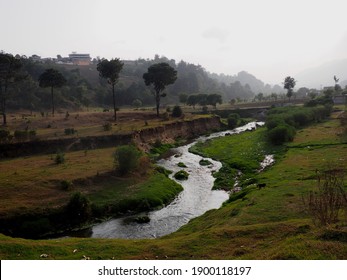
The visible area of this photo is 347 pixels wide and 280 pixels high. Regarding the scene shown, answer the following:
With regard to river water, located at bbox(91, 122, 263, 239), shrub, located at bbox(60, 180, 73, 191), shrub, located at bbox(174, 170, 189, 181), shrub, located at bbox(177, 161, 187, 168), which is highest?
shrub, located at bbox(60, 180, 73, 191)

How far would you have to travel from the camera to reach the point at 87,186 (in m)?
44.8

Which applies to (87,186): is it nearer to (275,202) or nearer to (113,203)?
(113,203)

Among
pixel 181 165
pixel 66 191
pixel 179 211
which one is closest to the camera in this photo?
pixel 179 211

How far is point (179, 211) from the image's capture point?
41.2m

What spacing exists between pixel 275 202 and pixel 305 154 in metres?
29.2

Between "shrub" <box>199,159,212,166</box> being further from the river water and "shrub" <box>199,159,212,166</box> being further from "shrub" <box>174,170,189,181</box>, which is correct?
"shrub" <box>174,170,189,181</box>

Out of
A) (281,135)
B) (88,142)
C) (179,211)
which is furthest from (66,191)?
(281,135)

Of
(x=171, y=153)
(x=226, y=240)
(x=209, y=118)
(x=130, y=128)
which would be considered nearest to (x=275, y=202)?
(x=226, y=240)

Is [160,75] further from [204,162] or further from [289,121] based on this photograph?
[204,162]

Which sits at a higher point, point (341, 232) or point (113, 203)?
point (341, 232)

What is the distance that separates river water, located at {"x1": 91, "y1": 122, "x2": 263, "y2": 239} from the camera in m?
35.1

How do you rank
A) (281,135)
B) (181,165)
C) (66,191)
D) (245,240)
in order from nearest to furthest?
1. (245,240)
2. (66,191)
3. (181,165)
4. (281,135)

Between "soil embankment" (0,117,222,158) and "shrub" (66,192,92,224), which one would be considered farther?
"soil embankment" (0,117,222,158)

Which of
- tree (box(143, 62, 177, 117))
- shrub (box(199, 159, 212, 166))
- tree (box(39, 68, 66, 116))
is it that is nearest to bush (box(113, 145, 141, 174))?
shrub (box(199, 159, 212, 166))
